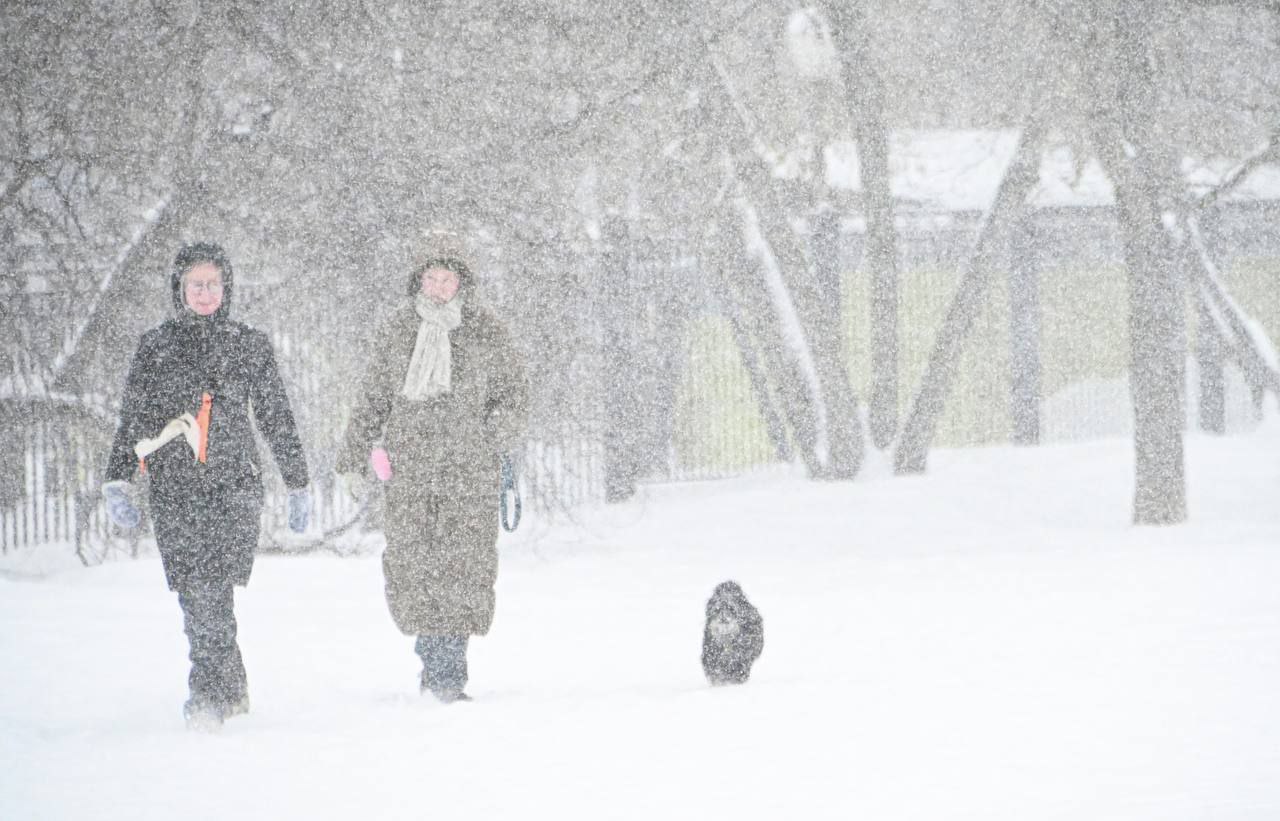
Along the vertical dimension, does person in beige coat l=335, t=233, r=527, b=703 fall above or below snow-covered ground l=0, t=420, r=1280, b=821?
above

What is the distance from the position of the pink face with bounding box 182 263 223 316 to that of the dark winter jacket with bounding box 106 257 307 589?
0.15 ft

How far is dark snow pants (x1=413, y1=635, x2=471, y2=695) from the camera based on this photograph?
5.62 meters

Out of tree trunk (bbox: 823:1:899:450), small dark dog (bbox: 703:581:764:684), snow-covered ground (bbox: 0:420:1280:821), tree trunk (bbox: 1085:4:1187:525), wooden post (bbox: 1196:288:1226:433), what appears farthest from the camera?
wooden post (bbox: 1196:288:1226:433)

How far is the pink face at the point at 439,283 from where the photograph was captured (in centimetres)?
568

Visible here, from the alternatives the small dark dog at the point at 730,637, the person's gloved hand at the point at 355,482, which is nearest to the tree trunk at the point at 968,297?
the small dark dog at the point at 730,637

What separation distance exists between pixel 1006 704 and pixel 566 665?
237cm

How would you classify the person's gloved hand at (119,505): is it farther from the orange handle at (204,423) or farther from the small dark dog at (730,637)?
the small dark dog at (730,637)

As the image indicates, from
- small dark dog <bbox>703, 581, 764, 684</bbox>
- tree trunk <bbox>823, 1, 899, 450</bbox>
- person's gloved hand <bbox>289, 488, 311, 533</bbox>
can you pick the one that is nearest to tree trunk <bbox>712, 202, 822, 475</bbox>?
tree trunk <bbox>823, 1, 899, 450</bbox>

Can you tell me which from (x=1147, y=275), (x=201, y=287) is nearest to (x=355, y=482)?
(x=201, y=287)

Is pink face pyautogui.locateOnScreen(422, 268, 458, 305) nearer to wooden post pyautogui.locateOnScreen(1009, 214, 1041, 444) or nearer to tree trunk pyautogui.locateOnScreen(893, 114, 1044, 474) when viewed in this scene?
tree trunk pyautogui.locateOnScreen(893, 114, 1044, 474)

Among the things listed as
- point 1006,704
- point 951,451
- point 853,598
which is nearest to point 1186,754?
point 1006,704

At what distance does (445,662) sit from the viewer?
563 cm

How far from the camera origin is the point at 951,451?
15.7 meters

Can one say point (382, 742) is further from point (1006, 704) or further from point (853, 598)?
point (853, 598)
